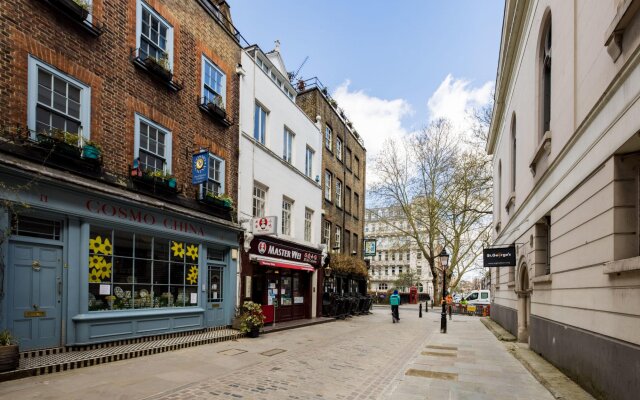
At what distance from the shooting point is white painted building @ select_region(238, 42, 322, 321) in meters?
14.7

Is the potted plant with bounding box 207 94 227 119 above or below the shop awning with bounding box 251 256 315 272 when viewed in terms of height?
above

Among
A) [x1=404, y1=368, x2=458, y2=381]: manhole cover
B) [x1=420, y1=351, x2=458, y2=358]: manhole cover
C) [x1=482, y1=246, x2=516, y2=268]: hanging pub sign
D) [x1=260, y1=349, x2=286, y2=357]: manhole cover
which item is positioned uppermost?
[x1=482, y1=246, x2=516, y2=268]: hanging pub sign

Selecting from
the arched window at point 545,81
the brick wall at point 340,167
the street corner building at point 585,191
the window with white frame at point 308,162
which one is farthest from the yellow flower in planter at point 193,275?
the brick wall at point 340,167

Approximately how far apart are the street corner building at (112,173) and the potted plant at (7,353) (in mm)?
819

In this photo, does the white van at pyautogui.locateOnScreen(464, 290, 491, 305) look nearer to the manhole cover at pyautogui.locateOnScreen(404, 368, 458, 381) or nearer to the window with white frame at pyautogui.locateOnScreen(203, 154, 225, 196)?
the window with white frame at pyautogui.locateOnScreen(203, 154, 225, 196)

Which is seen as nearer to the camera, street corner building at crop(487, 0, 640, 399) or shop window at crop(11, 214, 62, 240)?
street corner building at crop(487, 0, 640, 399)

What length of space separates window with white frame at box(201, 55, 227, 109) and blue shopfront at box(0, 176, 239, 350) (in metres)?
4.02

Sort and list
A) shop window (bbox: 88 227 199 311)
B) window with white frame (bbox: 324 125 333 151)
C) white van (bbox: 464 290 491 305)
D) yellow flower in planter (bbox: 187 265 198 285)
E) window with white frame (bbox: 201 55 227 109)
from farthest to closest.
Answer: white van (bbox: 464 290 491 305), window with white frame (bbox: 324 125 333 151), window with white frame (bbox: 201 55 227 109), yellow flower in planter (bbox: 187 265 198 285), shop window (bbox: 88 227 199 311)

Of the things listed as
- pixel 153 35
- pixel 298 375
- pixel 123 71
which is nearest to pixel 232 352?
pixel 298 375

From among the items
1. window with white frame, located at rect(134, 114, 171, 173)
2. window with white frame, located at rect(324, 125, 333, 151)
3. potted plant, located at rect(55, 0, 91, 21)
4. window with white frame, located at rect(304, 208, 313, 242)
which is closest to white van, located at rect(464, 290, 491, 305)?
window with white frame, located at rect(324, 125, 333, 151)

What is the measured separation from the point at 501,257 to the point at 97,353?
489 inches

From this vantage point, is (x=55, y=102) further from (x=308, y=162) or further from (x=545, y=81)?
(x=308, y=162)

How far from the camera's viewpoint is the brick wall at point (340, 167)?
22.5 m

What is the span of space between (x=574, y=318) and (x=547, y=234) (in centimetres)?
376
